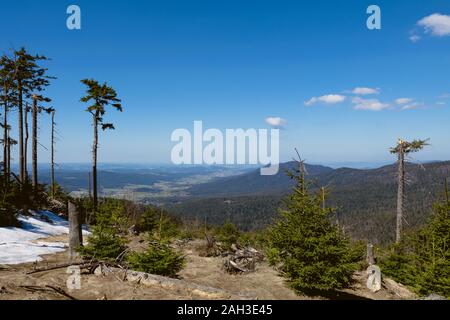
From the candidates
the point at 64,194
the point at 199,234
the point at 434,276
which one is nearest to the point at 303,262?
the point at 434,276

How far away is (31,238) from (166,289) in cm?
1191

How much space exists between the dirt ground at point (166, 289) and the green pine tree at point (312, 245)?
4.17 ft

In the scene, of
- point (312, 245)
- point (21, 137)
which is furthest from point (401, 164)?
point (21, 137)

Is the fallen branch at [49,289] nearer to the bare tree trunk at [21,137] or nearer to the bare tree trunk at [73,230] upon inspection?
the bare tree trunk at [73,230]

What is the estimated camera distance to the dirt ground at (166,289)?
27.9ft

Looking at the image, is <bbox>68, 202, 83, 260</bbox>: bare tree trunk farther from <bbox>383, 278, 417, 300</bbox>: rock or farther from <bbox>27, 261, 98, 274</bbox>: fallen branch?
<bbox>383, 278, 417, 300</bbox>: rock

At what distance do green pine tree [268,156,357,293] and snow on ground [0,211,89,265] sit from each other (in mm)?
10155

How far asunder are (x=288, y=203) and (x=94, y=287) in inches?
245

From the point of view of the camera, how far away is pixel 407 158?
76.2 ft

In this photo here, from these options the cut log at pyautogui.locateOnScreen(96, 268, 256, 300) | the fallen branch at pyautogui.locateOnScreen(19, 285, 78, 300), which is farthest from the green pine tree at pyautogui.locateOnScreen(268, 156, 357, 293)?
the fallen branch at pyautogui.locateOnScreen(19, 285, 78, 300)

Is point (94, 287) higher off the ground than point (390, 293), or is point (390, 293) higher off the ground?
point (94, 287)

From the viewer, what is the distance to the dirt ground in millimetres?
8516

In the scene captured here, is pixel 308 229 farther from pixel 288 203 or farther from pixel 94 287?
pixel 94 287
